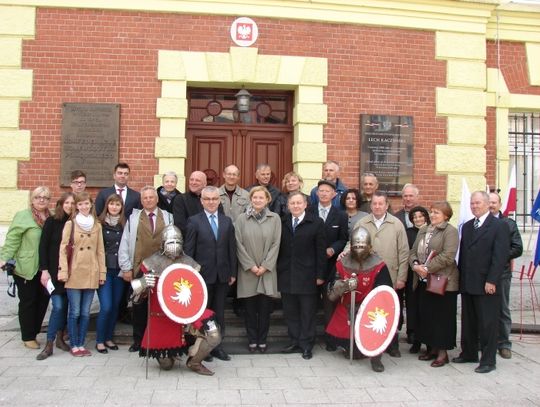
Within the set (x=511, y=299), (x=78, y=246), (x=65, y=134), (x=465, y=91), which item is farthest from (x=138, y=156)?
(x=511, y=299)

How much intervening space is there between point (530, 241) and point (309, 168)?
12.7 ft

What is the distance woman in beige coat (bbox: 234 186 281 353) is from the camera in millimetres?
5602

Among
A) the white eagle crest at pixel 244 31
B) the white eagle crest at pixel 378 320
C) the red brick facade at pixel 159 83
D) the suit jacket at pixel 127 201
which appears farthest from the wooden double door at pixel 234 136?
the white eagle crest at pixel 378 320

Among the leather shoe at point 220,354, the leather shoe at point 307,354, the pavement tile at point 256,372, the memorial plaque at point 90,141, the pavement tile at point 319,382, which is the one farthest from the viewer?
the memorial plaque at point 90,141

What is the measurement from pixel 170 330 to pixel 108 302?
1106 millimetres

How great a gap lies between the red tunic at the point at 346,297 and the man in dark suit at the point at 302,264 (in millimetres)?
274

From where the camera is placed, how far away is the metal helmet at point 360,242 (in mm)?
5184

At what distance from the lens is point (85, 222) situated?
17.8 feet

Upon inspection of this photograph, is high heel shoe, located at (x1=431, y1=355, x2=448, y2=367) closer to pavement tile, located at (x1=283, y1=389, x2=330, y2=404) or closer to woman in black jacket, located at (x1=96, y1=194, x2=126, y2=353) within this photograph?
pavement tile, located at (x1=283, y1=389, x2=330, y2=404)

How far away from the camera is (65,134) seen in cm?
743

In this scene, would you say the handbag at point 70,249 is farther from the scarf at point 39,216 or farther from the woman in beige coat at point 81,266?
the scarf at point 39,216

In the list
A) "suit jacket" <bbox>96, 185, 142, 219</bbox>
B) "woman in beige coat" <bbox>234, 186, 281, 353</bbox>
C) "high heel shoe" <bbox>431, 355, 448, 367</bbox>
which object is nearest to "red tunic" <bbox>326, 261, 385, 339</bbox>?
"woman in beige coat" <bbox>234, 186, 281, 353</bbox>

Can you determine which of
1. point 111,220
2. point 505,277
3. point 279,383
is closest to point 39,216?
point 111,220

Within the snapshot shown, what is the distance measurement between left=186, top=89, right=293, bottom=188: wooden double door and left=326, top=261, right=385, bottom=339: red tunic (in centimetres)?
306
